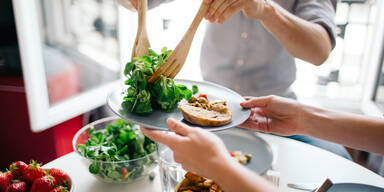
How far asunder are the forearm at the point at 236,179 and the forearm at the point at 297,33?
808 millimetres

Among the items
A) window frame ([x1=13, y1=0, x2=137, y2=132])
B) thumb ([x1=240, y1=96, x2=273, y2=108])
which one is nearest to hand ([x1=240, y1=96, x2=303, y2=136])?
thumb ([x1=240, y1=96, x2=273, y2=108])

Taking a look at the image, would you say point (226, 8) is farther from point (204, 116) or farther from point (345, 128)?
point (345, 128)

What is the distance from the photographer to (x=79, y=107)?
2.17 m

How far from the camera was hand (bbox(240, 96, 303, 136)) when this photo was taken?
110cm

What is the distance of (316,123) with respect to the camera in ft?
3.54

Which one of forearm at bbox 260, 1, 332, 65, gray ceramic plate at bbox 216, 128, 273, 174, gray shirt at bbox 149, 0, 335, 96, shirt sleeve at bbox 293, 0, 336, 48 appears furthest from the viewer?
gray shirt at bbox 149, 0, 335, 96

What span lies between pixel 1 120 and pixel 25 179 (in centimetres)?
127

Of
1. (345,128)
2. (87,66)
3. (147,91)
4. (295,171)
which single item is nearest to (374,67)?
(345,128)

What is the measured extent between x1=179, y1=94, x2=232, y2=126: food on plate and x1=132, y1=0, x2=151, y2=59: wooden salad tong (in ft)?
0.86

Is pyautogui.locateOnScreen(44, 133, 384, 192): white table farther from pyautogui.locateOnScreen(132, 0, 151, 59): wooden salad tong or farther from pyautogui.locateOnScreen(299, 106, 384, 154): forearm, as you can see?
pyautogui.locateOnScreen(132, 0, 151, 59): wooden salad tong

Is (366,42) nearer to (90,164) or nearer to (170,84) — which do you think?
(170,84)

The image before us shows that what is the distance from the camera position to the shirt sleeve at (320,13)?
1.45 m

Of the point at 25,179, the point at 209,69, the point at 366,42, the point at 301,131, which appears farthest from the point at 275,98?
the point at 366,42

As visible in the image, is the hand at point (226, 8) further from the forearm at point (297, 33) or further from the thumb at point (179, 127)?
the thumb at point (179, 127)
